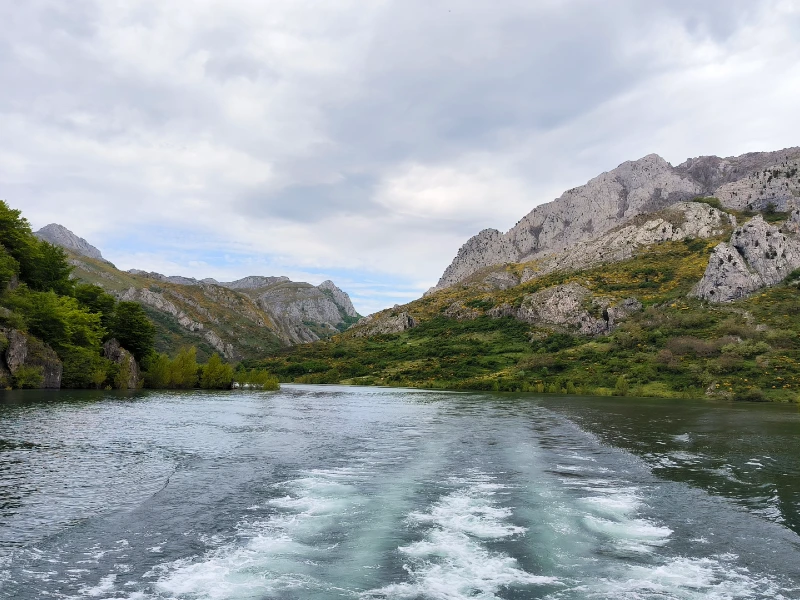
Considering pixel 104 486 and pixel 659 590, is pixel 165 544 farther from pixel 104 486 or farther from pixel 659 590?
pixel 659 590

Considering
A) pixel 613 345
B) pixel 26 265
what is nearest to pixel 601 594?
pixel 26 265

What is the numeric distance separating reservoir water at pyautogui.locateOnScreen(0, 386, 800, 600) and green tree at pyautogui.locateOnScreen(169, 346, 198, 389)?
254ft

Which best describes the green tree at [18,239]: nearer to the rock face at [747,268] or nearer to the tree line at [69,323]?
the tree line at [69,323]

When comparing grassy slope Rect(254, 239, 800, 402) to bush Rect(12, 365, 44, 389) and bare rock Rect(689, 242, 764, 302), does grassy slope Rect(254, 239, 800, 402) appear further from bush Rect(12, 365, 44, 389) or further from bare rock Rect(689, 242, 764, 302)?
bush Rect(12, 365, 44, 389)

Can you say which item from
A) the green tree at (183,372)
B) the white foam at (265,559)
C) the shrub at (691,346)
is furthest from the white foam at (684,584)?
the shrub at (691,346)

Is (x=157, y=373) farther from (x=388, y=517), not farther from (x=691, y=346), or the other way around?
(x=691, y=346)

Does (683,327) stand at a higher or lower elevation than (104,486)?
higher

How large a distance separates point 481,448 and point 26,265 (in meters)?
108

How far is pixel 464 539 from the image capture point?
61.4ft

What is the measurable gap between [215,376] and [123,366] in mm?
26810

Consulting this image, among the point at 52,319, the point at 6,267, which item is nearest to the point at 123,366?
the point at 52,319

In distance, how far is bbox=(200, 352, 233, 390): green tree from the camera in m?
126

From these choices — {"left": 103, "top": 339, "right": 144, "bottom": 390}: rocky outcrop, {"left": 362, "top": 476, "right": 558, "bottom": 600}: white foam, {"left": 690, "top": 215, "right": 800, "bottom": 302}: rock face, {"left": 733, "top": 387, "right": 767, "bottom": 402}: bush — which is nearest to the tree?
{"left": 103, "top": 339, "right": 144, "bottom": 390}: rocky outcrop

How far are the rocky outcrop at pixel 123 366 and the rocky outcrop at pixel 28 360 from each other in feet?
48.3
